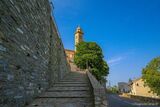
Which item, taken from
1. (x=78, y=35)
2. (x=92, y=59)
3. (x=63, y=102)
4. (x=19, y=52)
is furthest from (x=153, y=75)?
(x=78, y=35)

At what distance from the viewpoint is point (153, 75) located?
30.9m

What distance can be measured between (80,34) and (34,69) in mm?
52202

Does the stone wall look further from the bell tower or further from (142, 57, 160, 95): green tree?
the bell tower

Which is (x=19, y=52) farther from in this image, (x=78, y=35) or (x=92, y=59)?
(x=78, y=35)

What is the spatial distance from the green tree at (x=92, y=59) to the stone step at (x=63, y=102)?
24763 millimetres

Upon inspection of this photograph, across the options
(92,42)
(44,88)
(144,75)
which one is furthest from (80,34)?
(44,88)

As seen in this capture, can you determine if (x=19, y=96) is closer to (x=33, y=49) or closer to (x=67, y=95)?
(x=33, y=49)

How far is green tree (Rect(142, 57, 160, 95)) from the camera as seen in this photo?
2988 cm

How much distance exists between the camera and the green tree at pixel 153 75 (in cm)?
2988

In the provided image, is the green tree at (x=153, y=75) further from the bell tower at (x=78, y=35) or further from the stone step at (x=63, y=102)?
the bell tower at (x=78, y=35)

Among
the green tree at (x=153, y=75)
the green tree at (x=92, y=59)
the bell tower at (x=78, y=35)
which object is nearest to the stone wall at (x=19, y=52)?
the green tree at (x=92, y=59)

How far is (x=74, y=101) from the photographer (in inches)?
250

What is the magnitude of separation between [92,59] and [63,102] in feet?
87.6

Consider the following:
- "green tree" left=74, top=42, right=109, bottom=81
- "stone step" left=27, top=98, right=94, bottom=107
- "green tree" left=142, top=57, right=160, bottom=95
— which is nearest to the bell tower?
"green tree" left=74, top=42, right=109, bottom=81
